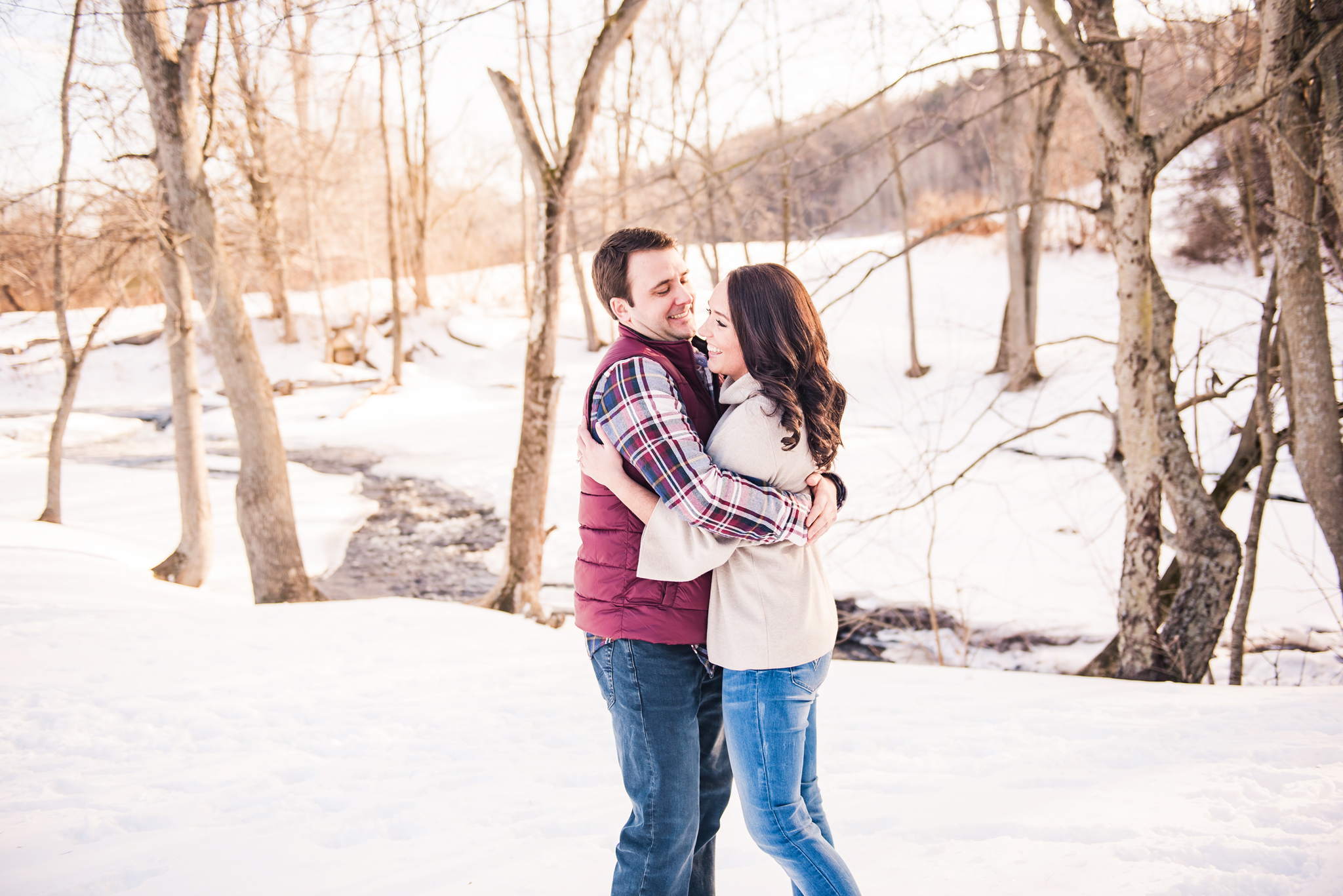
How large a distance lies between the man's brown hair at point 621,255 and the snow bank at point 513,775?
1731mm

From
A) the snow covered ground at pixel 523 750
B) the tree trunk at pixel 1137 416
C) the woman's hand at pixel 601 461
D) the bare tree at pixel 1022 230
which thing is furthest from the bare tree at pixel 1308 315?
the bare tree at pixel 1022 230

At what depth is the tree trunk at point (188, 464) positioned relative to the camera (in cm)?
795

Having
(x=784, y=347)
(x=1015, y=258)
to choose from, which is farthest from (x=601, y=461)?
(x=1015, y=258)

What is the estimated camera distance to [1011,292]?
1388 centimetres

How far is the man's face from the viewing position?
1.84 m

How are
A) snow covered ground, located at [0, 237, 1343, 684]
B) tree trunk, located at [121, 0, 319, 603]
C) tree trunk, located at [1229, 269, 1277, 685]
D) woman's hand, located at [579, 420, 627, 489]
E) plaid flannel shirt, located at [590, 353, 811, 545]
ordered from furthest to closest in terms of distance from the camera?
snow covered ground, located at [0, 237, 1343, 684] < tree trunk, located at [121, 0, 319, 603] < tree trunk, located at [1229, 269, 1277, 685] < woman's hand, located at [579, 420, 627, 489] < plaid flannel shirt, located at [590, 353, 811, 545]

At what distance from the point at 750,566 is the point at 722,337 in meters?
0.52

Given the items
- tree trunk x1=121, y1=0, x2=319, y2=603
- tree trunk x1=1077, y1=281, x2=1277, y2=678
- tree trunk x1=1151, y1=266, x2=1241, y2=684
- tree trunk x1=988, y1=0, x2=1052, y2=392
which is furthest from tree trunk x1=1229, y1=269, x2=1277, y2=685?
tree trunk x1=988, y1=0, x2=1052, y2=392

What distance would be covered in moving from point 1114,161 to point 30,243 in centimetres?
1031

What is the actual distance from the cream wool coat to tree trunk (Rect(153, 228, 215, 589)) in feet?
25.4

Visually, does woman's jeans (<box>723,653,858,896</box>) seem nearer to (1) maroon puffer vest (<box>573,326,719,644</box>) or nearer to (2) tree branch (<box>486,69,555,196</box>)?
(1) maroon puffer vest (<box>573,326,719,644</box>)

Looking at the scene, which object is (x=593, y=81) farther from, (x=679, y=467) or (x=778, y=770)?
(x=778, y=770)

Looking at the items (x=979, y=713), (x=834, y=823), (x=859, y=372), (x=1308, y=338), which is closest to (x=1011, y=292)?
(x=859, y=372)

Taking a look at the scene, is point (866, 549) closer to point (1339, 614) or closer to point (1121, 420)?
point (1339, 614)
